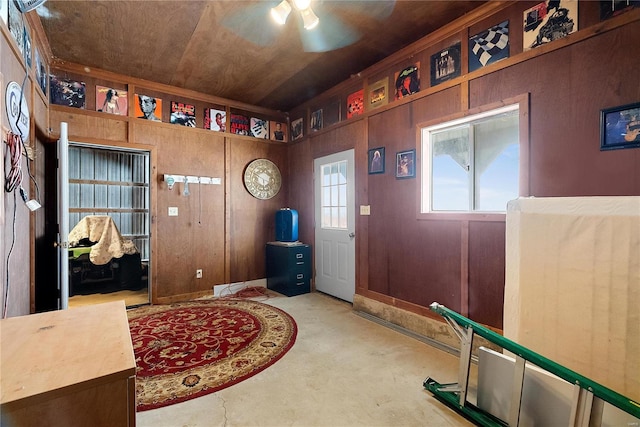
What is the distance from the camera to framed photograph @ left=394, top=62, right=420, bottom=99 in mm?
3018

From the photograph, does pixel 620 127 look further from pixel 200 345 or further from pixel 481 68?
pixel 200 345

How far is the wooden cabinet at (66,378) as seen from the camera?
2.50 ft

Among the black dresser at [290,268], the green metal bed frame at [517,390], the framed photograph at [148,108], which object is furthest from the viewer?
the black dresser at [290,268]

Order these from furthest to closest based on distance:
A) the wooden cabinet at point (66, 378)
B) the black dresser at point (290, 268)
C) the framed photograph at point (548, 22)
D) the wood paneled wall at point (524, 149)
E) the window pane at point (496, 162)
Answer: the black dresser at point (290, 268) → the window pane at point (496, 162) → the framed photograph at point (548, 22) → the wood paneled wall at point (524, 149) → the wooden cabinet at point (66, 378)

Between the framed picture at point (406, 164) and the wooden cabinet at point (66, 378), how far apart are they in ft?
8.94

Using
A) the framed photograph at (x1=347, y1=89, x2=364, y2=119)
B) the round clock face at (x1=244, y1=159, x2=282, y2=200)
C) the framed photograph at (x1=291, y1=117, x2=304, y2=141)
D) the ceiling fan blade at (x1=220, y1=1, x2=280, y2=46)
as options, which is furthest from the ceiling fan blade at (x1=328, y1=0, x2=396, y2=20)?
the round clock face at (x1=244, y1=159, x2=282, y2=200)

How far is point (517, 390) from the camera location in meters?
1.55

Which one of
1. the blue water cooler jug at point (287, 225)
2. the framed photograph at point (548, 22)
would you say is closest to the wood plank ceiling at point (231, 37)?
the framed photograph at point (548, 22)

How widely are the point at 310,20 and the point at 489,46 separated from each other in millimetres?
1504

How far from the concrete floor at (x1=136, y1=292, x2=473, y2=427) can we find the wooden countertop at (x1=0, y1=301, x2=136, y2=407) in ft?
2.94

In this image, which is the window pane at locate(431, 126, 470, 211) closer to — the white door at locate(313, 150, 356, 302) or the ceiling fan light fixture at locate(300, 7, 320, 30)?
the white door at locate(313, 150, 356, 302)

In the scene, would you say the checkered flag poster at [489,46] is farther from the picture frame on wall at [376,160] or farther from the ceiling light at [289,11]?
the ceiling light at [289,11]

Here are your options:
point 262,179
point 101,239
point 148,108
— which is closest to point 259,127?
point 262,179

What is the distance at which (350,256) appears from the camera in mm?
3893
